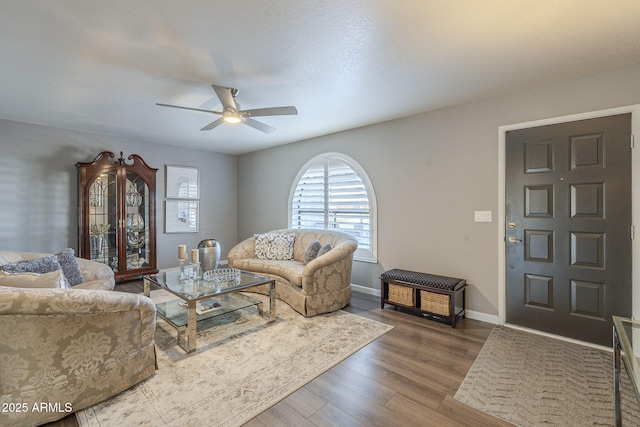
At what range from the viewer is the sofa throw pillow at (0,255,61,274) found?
240cm

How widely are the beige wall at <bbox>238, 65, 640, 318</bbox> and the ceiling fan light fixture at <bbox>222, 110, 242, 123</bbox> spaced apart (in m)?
1.65

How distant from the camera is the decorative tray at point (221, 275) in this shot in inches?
121

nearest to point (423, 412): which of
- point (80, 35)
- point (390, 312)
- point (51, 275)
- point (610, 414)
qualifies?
point (610, 414)

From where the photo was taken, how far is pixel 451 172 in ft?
11.2

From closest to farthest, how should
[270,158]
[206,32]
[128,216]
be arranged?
[206,32] → [128,216] → [270,158]

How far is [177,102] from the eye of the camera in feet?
10.7

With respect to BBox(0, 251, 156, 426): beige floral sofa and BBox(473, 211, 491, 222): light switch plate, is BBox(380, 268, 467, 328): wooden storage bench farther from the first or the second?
BBox(0, 251, 156, 426): beige floral sofa

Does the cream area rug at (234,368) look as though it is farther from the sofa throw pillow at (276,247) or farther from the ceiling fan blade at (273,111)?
the ceiling fan blade at (273,111)

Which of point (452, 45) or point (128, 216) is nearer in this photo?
point (452, 45)

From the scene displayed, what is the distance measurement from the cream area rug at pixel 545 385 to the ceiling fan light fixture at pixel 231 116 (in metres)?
2.98

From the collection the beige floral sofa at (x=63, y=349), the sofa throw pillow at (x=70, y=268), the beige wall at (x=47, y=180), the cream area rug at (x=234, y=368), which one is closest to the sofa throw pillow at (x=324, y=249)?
the cream area rug at (x=234, y=368)

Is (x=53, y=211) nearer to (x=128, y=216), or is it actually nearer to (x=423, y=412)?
(x=128, y=216)

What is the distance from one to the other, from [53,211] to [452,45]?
5.64 m

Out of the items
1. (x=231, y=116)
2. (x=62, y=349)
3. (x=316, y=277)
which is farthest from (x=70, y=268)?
(x=316, y=277)
